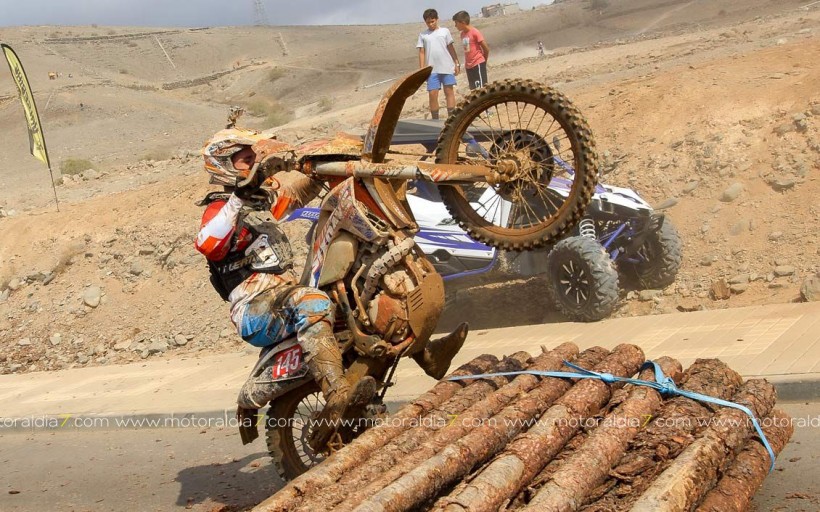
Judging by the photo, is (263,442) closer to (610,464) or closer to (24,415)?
(24,415)

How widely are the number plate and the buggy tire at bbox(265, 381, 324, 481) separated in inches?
8.7

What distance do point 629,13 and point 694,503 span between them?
4093cm

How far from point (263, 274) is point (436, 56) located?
969cm

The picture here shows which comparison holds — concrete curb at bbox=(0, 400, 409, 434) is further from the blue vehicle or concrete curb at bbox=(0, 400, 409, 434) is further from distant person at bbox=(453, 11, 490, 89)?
distant person at bbox=(453, 11, 490, 89)

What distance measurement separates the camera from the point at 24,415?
10.7 m

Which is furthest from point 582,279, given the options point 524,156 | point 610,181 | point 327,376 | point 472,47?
point 472,47

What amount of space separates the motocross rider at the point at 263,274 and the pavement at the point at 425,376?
293 centimetres

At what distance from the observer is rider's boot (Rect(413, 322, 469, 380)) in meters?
6.16

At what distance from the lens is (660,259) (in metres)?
11.4

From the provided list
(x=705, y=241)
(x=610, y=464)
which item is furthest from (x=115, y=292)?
(x=610, y=464)

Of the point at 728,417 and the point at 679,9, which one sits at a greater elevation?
the point at 679,9

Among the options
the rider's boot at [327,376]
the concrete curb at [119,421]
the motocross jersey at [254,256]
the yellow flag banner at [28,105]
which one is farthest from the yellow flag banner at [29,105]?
the rider's boot at [327,376]

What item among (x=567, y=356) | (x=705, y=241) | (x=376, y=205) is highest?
(x=376, y=205)

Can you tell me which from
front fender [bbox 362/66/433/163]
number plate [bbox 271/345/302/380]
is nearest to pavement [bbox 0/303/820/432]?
number plate [bbox 271/345/302/380]
